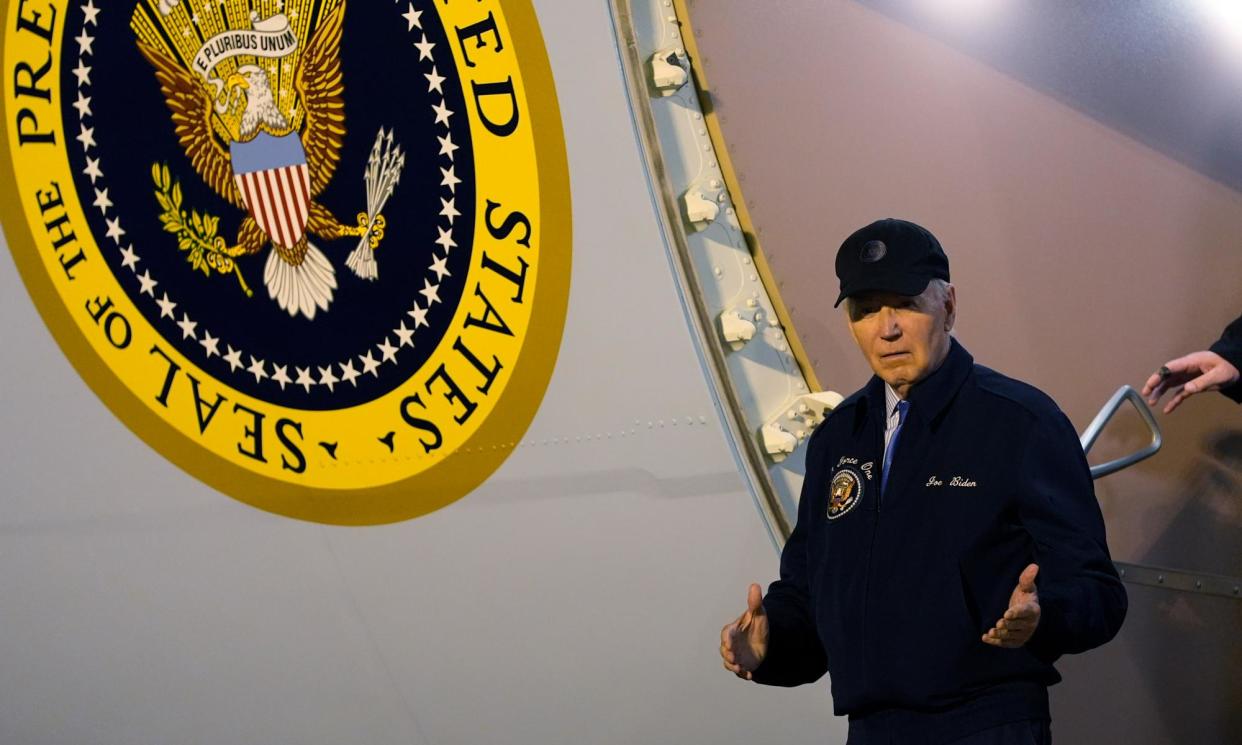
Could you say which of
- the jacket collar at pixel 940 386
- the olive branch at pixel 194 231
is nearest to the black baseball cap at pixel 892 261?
the jacket collar at pixel 940 386

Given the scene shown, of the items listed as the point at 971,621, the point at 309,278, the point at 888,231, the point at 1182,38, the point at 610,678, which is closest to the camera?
the point at 971,621

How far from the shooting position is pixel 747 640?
2.21 meters

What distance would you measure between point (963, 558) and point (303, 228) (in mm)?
1761

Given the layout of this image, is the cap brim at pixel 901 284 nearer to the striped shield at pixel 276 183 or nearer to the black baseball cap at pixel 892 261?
the black baseball cap at pixel 892 261

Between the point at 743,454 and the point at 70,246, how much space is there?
2012mm

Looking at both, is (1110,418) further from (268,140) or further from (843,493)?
(268,140)

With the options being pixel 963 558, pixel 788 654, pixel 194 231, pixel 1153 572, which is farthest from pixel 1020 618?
pixel 194 231

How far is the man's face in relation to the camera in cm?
212

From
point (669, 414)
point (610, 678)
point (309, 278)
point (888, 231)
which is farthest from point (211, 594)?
point (888, 231)

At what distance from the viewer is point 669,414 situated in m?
2.77

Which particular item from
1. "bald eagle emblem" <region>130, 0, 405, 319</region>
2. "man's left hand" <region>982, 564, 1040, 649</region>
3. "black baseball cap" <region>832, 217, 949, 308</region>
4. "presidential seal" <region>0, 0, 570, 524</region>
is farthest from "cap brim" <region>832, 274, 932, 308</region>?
"bald eagle emblem" <region>130, 0, 405, 319</region>

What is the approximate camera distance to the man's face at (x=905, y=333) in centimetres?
212

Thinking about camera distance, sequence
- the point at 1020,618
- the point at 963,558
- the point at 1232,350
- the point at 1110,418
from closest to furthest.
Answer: the point at 1020,618
the point at 963,558
the point at 1232,350
the point at 1110,418

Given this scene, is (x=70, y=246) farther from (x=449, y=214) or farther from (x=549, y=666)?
(x=549, y=666)
